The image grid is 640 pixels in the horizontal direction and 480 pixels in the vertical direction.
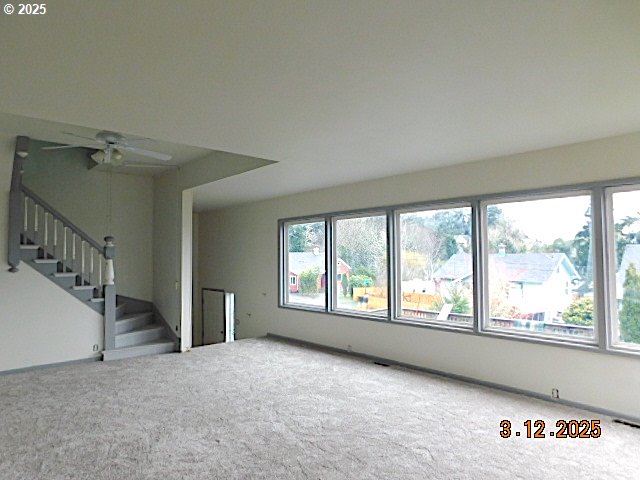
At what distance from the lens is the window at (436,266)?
4.86 m

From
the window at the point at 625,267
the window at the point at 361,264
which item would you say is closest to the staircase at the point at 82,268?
the window at the point at 361,264

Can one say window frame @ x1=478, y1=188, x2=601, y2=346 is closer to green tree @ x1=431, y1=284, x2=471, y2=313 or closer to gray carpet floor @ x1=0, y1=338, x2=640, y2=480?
green tree @ x1=431, y1=284, x2=471, y2=313

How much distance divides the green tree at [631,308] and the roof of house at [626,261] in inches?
0.9

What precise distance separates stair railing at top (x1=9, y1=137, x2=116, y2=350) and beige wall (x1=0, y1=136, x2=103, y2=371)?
0.34 ft

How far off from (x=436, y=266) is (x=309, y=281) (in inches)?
95.3

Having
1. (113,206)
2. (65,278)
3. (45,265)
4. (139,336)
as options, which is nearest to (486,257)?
(139,336)

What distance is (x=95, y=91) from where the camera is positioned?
2670 millimetres

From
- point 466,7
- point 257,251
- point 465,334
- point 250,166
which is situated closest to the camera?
point 466,7

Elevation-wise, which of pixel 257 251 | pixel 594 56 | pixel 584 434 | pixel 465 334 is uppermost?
pixel 594 56

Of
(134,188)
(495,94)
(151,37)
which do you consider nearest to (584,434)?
(495,94)

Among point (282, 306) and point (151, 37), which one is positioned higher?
point (151, 37)

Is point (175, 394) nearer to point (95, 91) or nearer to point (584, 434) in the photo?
point (95, 91)

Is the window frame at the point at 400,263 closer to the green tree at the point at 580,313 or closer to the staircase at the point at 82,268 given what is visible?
the green tree at the point at 580,313

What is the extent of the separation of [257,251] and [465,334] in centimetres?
423
